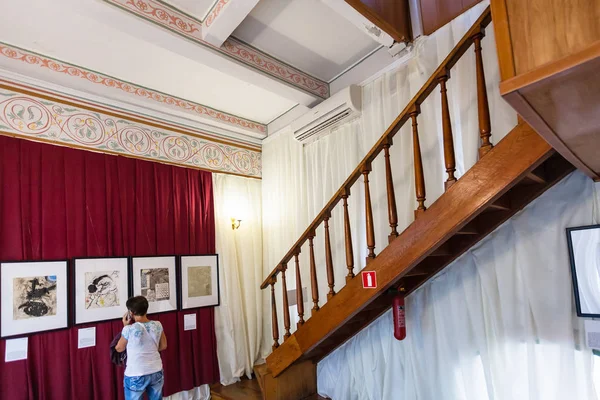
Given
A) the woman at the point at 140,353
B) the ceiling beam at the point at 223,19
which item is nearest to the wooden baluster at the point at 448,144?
the ceiling beam at the point at 223,19

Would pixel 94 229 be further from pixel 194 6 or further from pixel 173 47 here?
pixel 194 6

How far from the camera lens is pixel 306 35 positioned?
3.31 meters

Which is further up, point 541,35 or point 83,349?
point 541,35

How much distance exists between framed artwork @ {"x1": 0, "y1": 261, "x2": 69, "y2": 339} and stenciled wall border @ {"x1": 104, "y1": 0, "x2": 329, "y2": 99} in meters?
2.30

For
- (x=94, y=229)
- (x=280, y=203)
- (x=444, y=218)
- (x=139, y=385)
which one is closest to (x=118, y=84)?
(x=94, y=229)

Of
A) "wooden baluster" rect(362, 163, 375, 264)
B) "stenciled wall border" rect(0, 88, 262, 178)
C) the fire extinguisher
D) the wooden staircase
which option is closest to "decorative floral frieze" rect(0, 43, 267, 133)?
"stenciled wall border" rect(0, 88, 262, 178)

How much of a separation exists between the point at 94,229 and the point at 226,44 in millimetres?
2181

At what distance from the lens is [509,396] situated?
8.37ft

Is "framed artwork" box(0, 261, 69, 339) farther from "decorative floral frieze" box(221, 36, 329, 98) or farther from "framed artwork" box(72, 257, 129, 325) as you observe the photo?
"decorative floral frieze" box(221, 36, 329, 98)

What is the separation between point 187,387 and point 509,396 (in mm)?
3104

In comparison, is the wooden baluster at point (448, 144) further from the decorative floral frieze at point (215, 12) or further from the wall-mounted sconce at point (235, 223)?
the wall-mounted sconce at point (235, 223)

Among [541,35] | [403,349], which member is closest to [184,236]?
[403,349]

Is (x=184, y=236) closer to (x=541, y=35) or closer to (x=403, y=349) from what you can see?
(x=403, y=349)

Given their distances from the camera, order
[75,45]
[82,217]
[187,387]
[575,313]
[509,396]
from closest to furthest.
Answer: [575,313], [509,396], [75,45], [82,217], [187,387]
